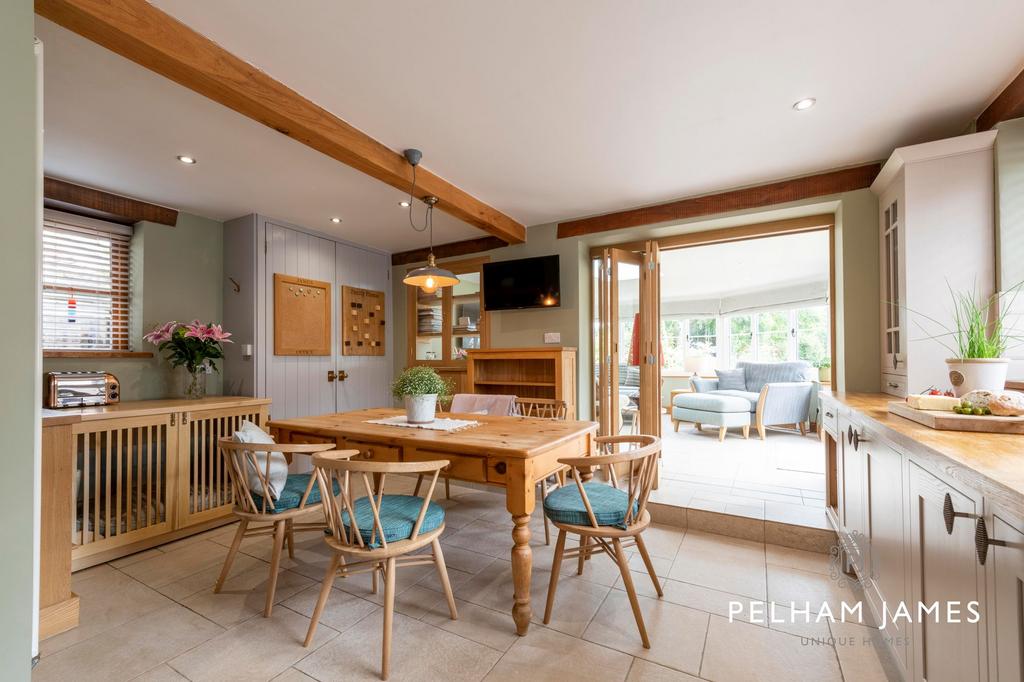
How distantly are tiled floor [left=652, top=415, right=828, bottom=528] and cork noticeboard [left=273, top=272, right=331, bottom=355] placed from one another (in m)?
3.41

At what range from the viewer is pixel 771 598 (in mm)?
2160

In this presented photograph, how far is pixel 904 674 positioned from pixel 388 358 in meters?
4.85

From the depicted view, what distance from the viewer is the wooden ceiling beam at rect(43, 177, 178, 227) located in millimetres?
3020

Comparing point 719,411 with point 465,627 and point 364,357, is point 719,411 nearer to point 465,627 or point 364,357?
point 364,357

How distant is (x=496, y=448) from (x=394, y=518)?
0.53 metres

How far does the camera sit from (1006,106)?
2.04 metres

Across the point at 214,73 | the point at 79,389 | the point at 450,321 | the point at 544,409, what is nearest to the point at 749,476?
the point at 544,409

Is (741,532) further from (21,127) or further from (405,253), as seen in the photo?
(405,253)

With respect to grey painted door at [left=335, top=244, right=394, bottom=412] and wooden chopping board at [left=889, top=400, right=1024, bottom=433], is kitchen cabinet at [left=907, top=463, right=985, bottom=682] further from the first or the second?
grey painted door at [left=335, top=244, right=394, bottom=412]

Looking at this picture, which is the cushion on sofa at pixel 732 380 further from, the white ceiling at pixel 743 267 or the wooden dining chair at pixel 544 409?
the wooden dining chair at pixel 544 409

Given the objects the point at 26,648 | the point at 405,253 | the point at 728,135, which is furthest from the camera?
the point at 405,253

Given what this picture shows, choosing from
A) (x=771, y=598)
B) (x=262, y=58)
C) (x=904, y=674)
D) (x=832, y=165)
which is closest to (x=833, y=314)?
(x=832, y=165)

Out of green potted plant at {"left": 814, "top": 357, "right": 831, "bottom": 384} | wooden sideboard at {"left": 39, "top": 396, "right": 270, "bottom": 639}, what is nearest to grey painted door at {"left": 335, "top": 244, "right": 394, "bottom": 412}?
wooden sideboard at {"left": 39, "top": 396, "right": 270, "bottom": 639}

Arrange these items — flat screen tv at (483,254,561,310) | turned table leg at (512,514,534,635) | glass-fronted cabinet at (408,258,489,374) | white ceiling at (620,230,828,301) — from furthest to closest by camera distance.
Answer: white ceiling at (620,230,828,301) < glass-fronted cabinet at (408,258,489,374) < flat screen tv at (483,254,561,310) < turned table leg at (512,514,534,635)
